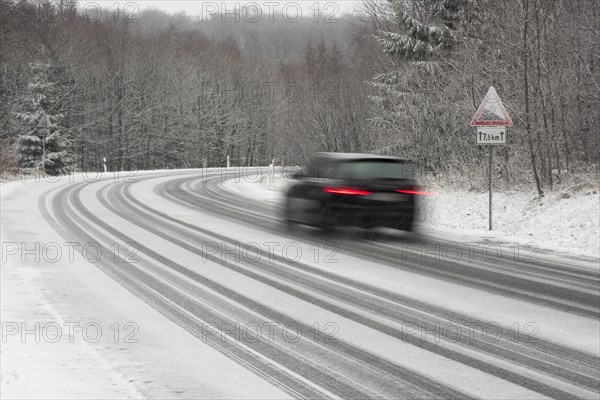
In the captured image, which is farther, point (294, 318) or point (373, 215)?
point (373, 215)

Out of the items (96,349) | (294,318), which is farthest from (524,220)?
(96,349)

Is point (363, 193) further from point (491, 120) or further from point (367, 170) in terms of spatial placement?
point (491, 120)

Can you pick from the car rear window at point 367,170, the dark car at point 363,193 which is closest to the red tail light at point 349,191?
the dark car at point 363,193

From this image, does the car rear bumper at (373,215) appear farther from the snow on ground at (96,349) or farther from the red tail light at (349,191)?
the snow on ground at (96,349)

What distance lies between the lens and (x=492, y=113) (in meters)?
14.0

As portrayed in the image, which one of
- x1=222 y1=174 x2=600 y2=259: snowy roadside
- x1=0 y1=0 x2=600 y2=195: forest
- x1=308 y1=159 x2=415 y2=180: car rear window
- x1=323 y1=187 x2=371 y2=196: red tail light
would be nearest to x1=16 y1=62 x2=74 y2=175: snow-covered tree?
x1=0 y1=0 x2=600 y2=195: forest

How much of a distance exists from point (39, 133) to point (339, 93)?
19.2 meters

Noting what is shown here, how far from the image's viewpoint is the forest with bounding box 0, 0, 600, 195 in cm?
1708

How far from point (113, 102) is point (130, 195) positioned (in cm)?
3830

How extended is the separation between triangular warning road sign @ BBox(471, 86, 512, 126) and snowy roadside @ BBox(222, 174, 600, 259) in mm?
2241

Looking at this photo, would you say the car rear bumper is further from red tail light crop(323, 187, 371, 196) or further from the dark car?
red tail light crop(323, 187, 371, 196)

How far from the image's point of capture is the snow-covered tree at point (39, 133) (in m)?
39.2

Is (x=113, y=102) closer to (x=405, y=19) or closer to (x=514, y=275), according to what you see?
(x=405, y=19)

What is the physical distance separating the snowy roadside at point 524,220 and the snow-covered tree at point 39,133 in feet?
93.5
